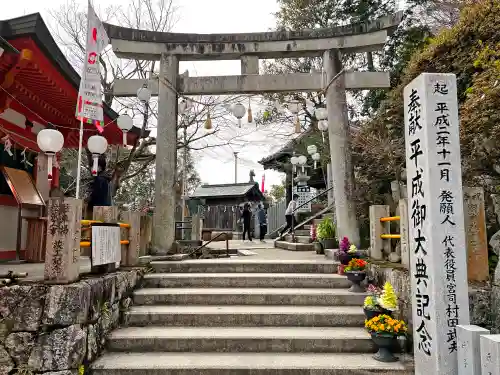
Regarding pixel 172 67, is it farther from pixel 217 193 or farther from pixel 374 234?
pixel 217 193

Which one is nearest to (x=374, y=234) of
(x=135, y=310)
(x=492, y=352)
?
(x=492, y=352)

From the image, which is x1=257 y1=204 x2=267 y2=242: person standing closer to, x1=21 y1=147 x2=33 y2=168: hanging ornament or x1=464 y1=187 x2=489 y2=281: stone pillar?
x1=21 y1=147 x2=33 y2=168: hanging ornament

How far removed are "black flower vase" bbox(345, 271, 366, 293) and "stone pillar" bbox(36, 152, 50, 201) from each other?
713 cm

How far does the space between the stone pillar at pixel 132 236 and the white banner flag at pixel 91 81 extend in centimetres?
194

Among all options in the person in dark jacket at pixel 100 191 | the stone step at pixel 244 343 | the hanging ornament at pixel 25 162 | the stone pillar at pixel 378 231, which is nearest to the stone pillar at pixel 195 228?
the person in dark jacket at pixel 100 191

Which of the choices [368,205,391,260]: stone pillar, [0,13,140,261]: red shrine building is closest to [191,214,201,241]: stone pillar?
[0,13,140,261]: red shrine building

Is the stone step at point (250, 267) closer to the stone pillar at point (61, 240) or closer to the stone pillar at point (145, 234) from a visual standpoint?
the stone pillar at point (145, 234)

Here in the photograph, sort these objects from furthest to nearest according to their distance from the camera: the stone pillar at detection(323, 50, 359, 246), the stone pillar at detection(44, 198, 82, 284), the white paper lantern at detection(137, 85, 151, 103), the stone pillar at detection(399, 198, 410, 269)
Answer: the white paper lantern at detection(137, 85, 151, 103) < the stone pillar at detection(323, 50, 359, 246) < the stone pillar at detection(399, 198, 410, 269) < the stone pillar at detection(44, 198, 82, 284)

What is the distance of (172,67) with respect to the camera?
27.0ft

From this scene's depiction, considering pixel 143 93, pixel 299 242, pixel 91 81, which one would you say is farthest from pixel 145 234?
pixel 299 242

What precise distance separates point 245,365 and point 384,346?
1.67 m

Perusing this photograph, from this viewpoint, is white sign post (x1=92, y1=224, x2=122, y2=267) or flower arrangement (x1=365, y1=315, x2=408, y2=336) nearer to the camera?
flower arrangement (x1=365, y1=315, x2=408, y2=336)

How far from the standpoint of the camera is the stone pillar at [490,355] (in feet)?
8.72

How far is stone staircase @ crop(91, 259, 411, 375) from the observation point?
423 cm
